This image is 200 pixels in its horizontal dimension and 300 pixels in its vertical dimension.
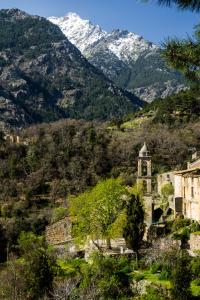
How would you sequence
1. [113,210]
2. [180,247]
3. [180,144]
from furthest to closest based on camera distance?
[180,144], [113,210], [180,247]

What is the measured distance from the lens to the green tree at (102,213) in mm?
41844

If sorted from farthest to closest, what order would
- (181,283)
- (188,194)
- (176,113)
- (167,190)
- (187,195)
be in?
(176,113)
(167,190)
(187,195)
(188,194)
(181,283)

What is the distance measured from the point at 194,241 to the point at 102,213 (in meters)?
8.69

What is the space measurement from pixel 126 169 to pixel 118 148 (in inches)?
264

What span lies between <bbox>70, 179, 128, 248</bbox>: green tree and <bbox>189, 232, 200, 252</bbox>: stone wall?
616 cm

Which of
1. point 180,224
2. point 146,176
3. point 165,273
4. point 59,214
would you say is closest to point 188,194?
point 180,224

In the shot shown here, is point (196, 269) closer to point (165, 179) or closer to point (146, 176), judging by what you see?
point (146, 176)

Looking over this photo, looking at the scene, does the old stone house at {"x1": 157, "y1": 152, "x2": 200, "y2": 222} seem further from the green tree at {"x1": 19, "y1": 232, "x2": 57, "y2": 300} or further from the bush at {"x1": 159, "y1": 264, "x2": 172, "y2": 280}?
the green tree at {"x1": 19, "y1": 232, "x2": 57, "y2": 300}

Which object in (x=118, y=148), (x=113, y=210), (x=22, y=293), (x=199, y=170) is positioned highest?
(x=118, y=148)

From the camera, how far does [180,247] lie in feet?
122

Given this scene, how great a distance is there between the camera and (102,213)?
Result: 42.6m

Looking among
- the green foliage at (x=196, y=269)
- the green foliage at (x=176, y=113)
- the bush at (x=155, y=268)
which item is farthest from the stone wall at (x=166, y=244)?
the green foliage at (x=176, y=113)

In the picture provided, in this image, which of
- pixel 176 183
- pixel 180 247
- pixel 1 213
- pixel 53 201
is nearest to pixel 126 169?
pixel 53 201

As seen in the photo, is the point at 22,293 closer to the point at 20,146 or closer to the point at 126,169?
the point at 126,169
